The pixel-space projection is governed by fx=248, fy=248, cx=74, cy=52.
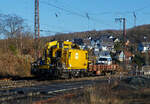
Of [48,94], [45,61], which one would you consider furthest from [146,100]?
[45,61]

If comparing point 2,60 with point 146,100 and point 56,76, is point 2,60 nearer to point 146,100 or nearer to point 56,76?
point 56,76

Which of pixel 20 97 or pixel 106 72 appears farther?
pixel 106 72

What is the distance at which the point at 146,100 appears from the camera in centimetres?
1058

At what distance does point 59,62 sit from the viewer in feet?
78.7

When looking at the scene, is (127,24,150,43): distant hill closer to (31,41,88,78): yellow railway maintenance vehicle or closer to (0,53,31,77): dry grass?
(0,53,31,77): dry grass

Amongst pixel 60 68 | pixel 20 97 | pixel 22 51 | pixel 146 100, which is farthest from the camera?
pixel 22 51

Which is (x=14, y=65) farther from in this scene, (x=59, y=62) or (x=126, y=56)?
(x=126, y=56)

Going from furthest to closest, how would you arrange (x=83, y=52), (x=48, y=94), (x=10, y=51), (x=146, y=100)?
(x=10, y=51) → (x=83, y=52) → (x=48, y=94) → (x=146, y=100)

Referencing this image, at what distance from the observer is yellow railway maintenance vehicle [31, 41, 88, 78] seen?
76.8ft

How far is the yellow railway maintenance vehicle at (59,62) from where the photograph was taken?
76.8ft

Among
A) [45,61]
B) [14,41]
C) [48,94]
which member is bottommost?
[48,94]

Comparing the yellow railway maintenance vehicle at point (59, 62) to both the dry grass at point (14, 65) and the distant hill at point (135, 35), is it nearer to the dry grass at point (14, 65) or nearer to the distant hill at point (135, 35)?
the dry grass at point (14, 65)

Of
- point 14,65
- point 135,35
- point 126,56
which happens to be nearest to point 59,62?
point 14,65

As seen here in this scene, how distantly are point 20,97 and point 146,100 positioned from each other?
605 cm
